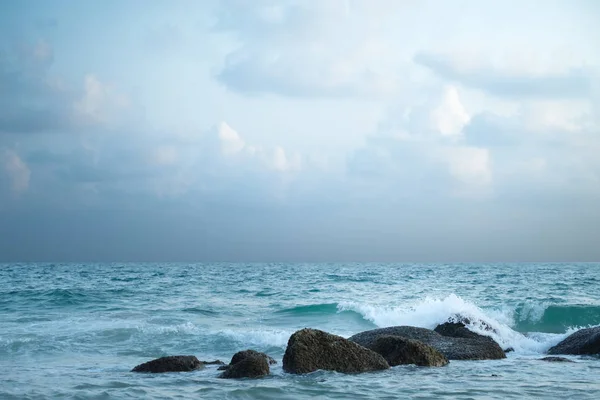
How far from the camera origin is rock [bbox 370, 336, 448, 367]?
11680 millimetres

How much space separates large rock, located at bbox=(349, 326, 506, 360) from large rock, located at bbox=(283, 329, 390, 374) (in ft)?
4.18

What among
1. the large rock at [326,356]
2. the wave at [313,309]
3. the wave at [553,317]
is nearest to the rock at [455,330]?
the large rock at [326,356]

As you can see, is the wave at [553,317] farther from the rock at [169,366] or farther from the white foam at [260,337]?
the rock at [169,366]

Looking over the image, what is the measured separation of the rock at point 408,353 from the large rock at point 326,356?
536 mm

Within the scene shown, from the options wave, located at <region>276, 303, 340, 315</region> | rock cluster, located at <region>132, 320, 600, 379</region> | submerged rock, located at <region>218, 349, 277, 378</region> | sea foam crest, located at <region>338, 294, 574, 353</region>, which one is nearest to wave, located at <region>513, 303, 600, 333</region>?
sea foam crest, located at <region>338, 294, 574, 353</region>

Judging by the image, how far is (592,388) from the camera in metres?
9.41

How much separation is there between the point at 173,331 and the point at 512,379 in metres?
10.9

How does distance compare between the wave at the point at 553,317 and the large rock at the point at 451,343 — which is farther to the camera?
the wave at the point at 553,317

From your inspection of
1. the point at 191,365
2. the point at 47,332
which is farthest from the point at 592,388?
the point at 47,332

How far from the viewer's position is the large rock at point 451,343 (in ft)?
42.4

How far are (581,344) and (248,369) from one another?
26.4ft

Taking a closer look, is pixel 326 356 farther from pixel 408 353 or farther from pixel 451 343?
pixel 451 343

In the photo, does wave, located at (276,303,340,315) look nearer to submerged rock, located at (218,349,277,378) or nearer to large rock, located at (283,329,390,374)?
large rock, located at (283,329,390,374)

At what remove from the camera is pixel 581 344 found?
13883 mm
